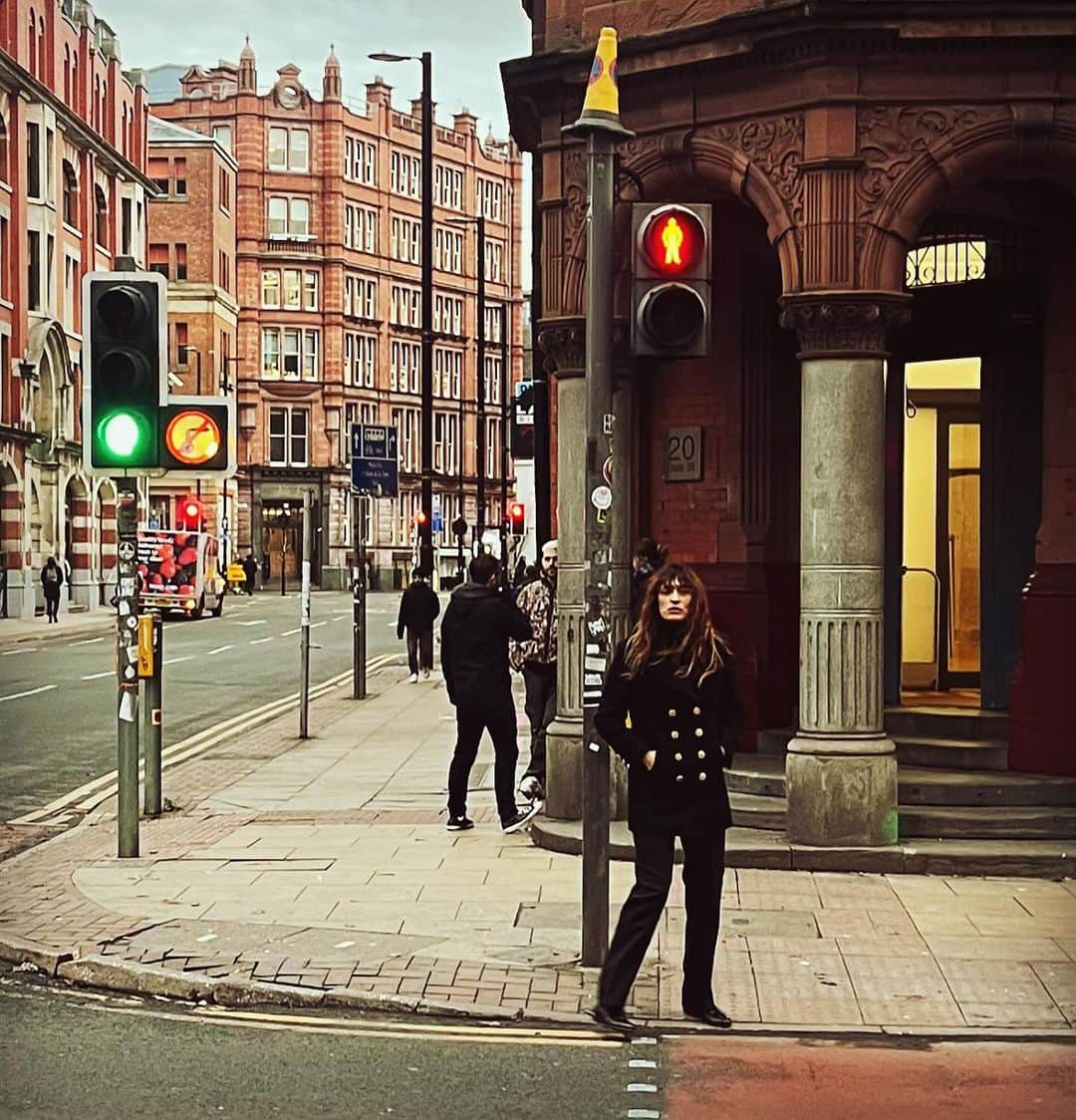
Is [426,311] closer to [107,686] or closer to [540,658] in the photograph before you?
[107,686]

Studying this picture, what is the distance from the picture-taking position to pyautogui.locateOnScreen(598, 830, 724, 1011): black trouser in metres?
7.91

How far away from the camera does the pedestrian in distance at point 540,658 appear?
1437 centimetres

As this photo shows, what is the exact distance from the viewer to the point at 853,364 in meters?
11.7

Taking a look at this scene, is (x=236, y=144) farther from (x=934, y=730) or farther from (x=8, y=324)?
(x=934, y=730)

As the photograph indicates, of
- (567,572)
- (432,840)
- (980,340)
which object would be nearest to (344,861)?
(432,840)

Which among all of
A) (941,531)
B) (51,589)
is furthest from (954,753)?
(51,589)

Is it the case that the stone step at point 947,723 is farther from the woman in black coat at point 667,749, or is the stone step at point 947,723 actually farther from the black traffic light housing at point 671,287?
the woman in black coat at point 667,749

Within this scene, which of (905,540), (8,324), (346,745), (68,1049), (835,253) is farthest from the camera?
(8,324)

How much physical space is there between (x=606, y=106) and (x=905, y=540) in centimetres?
647

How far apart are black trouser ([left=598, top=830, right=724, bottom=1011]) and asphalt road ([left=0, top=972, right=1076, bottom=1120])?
23 centimetres

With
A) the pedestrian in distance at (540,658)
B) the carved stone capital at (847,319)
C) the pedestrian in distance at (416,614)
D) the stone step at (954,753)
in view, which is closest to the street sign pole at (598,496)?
the carved stone capital at (847,319)

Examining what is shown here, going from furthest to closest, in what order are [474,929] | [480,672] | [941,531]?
[941,531], [480,672], [474,929]

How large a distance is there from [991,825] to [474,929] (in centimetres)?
356

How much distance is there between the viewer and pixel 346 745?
2002 centimetres
